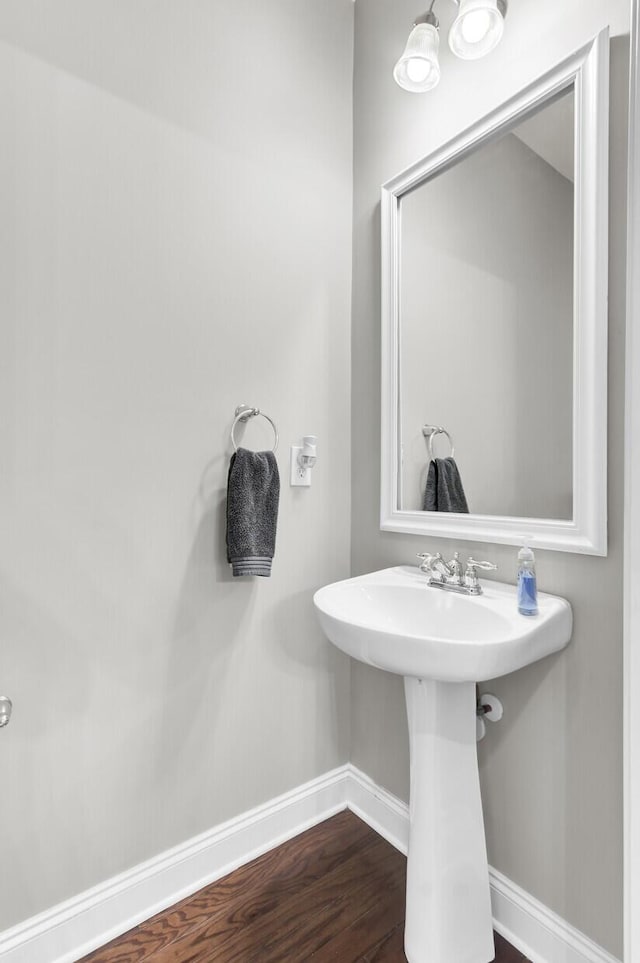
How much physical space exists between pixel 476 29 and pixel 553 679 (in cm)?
147

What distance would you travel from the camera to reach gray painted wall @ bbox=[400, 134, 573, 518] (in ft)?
3.57

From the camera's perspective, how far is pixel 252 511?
1262 millimetres

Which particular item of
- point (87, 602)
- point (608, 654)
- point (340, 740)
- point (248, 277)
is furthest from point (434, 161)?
point (340, 740)

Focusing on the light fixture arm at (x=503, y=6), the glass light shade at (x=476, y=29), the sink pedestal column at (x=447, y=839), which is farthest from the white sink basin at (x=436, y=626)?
the light fixture arm at (x=503, y=6)

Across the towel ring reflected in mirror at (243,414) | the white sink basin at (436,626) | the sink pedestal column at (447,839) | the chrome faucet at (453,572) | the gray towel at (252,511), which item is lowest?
the sink pedestal column at (447,839)

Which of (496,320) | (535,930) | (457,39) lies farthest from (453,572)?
(457,39)

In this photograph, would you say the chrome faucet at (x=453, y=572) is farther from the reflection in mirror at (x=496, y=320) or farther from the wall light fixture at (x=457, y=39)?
the wall light fixture at (x=457, y=39)

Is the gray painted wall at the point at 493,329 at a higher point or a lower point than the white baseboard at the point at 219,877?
higher

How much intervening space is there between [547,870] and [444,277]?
1.49 m

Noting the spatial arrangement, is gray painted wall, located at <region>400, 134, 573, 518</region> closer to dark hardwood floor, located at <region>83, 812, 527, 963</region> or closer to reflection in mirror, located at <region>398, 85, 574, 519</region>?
reflection in mirror, located at <region>398, 85, 574, 519</region>

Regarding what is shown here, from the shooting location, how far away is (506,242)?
122 centimetres

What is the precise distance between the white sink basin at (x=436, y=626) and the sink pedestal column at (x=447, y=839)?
0.51 ft

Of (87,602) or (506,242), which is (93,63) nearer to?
(506,242)

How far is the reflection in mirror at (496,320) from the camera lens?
108 cm
